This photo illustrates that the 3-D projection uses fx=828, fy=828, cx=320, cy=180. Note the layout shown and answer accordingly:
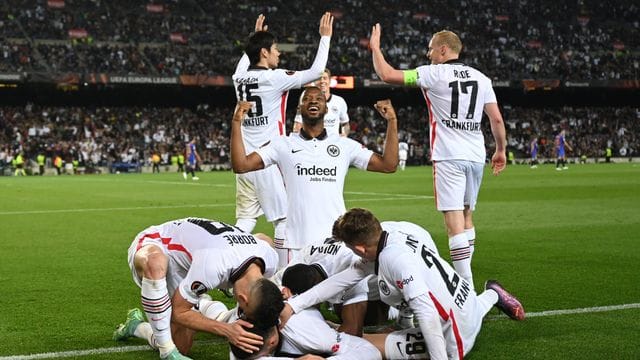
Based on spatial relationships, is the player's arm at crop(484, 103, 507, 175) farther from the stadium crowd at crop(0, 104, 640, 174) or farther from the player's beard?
the stadium crowd at crop(0, 104, 640, 174)

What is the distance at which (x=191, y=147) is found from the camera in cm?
3584

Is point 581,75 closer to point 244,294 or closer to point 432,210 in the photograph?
point 432,210

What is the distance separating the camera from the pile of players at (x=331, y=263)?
204 inches

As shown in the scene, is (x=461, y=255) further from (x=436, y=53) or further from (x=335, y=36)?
(x=335, y=36)

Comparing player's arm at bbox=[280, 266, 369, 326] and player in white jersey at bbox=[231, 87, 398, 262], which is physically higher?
player in white jersey at bbox=[231, 87, 398, 262]

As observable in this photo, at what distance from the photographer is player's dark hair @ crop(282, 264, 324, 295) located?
5.93m

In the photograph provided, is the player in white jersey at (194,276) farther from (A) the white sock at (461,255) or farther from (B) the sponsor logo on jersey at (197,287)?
(A) the white sock at (461,255)

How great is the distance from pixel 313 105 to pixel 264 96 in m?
2.08

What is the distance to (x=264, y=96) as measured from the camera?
337 inches

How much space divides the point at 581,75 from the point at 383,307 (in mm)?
59089

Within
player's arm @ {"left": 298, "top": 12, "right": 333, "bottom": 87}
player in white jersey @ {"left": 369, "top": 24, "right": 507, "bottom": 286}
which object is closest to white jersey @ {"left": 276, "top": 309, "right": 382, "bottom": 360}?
player in white jersey @ {"left": 369, "top": 24, "right": 507, "bottom": 286}

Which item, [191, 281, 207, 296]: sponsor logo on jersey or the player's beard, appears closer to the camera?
[191, 281, 207, 296]: sponsor logo on jersey

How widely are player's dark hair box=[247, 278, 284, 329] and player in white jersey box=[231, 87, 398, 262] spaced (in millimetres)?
1642

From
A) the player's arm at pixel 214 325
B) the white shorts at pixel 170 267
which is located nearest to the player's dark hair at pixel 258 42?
the white shorts at pixel 170 267
